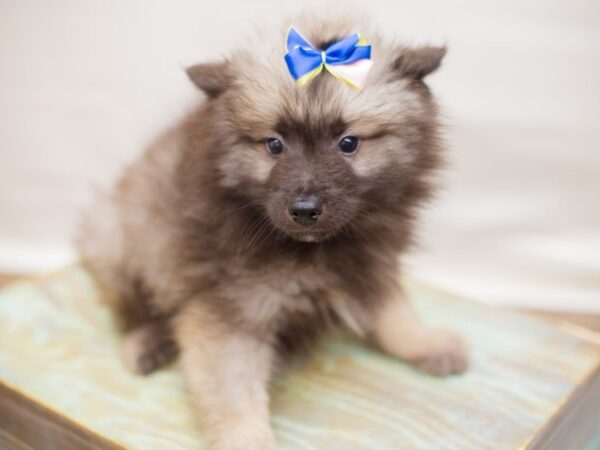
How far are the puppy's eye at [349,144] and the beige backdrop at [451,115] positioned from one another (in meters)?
1.00

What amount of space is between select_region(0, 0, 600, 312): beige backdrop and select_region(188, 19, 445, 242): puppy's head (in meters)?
0.90

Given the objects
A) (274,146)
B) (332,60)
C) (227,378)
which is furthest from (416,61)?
(227,378)

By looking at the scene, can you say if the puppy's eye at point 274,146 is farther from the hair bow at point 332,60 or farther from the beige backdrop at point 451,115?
the beige backdrop at point 451,115

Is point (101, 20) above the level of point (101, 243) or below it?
above

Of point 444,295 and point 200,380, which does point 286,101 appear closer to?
point 200,380

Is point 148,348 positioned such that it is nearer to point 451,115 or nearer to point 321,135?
point 321,135

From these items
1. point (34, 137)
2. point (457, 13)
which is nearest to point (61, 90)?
point (34, 137)

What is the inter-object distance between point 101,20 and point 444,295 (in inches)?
75.5

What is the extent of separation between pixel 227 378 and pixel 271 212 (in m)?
0.51

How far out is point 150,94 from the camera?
133 inches

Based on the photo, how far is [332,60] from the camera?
6.15 feet

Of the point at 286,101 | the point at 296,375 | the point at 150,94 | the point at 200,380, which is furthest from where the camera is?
the point at 150,94

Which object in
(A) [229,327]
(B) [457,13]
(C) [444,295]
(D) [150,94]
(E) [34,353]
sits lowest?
(C) [444,295]

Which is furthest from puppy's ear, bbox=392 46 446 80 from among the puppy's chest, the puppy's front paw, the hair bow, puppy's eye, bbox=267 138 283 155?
the puppy's front paw
